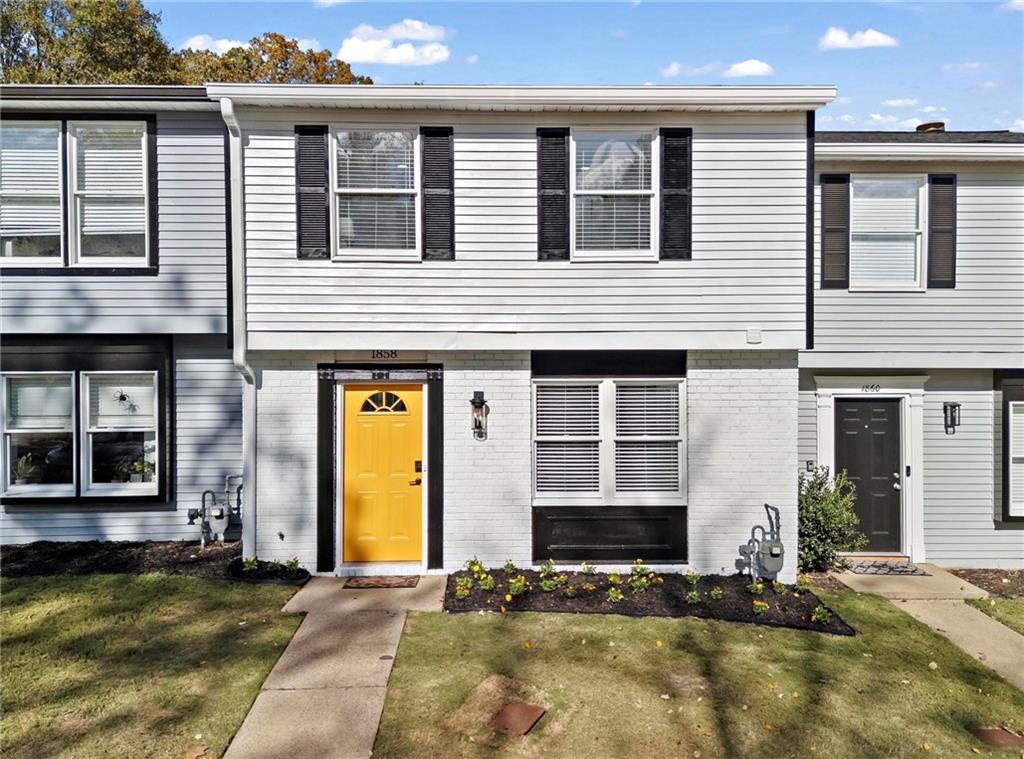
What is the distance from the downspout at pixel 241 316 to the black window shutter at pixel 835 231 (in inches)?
291

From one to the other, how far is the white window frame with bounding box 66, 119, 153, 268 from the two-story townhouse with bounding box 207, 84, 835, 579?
198 cm

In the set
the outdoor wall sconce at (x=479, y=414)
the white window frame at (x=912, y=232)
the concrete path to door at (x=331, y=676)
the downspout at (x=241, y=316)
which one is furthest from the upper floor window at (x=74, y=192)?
the white window frame at (x=912, y=232)

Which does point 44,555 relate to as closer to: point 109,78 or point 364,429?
point 364,429

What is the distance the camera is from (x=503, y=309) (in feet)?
22.7

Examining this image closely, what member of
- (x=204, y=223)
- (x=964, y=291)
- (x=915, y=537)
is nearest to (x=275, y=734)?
(x=204, y=223)

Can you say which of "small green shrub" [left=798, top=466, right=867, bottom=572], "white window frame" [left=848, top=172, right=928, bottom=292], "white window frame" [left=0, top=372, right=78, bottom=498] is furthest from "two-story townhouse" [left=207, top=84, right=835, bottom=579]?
"white window frame" [left=0, top=372, right=78, bottom=498]

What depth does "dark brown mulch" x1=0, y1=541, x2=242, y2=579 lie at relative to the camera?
22.7ft

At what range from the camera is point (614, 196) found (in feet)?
22.8

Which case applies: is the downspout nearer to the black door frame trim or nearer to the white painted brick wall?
the black door frame trim

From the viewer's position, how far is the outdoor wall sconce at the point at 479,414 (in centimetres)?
696

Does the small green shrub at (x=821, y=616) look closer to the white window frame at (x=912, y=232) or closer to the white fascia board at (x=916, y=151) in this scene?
the white window frame at (x=912, y=232)

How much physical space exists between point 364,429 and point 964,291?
8205 mm

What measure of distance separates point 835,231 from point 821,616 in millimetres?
5131

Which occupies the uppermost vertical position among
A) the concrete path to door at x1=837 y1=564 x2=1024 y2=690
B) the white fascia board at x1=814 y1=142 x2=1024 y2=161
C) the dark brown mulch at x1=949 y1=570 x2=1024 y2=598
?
the white fascia board at x1=814 y1=142 x2=1024 y2=161
